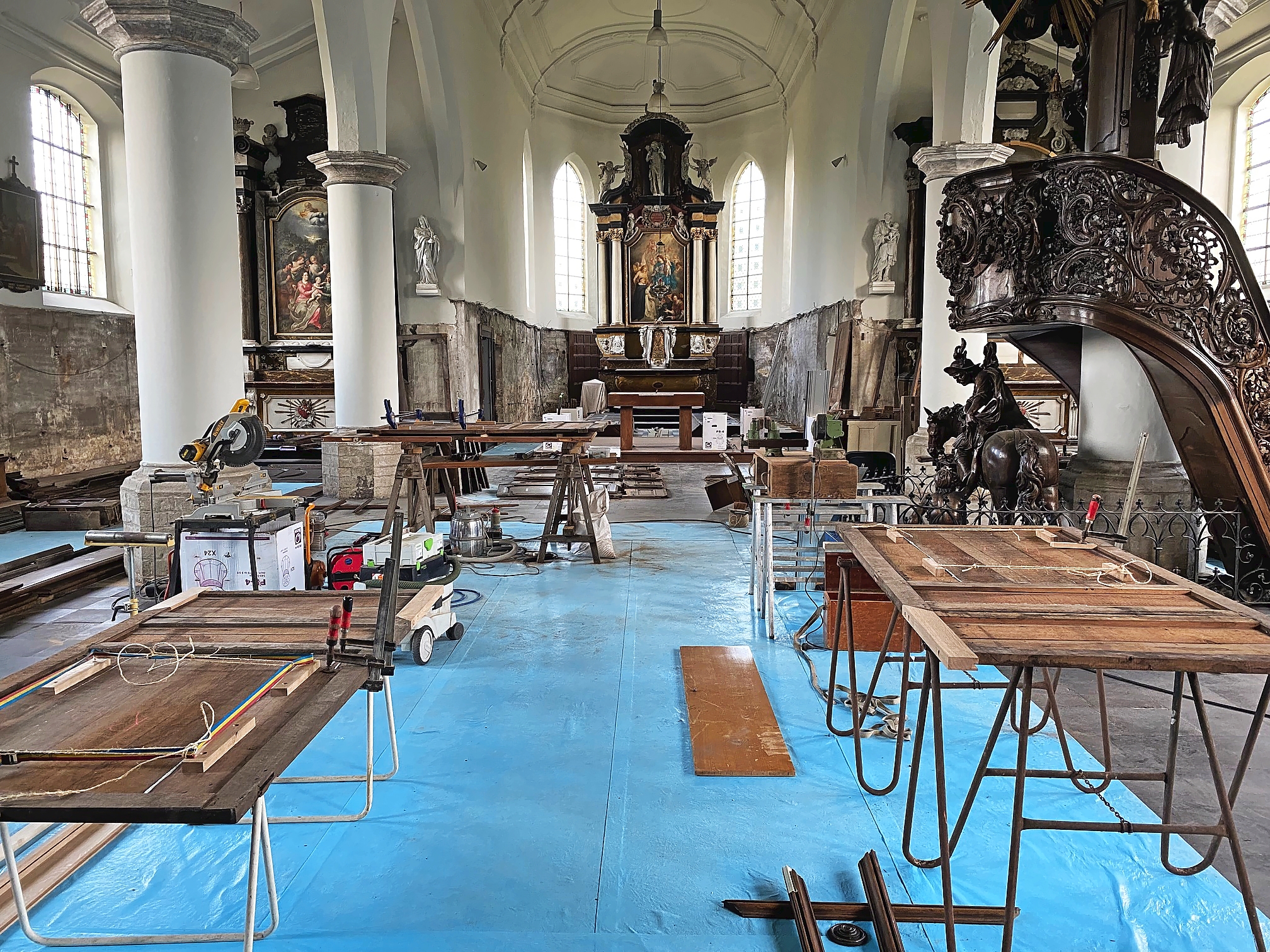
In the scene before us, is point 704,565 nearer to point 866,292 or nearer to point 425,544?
point 425,544

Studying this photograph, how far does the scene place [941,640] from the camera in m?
2.16

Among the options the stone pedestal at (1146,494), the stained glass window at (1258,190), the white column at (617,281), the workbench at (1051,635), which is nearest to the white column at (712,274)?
the white column at (617,281)

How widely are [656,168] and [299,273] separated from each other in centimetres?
976

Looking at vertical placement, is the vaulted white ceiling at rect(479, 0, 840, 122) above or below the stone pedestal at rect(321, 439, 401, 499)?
above

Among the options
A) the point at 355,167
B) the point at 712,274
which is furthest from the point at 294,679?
the point at 712,274

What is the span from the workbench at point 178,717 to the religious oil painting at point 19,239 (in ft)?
34.3

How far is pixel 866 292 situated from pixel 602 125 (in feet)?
42.5

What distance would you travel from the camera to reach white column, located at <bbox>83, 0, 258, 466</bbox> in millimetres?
6227

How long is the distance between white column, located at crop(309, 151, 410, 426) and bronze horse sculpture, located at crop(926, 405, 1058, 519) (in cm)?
716

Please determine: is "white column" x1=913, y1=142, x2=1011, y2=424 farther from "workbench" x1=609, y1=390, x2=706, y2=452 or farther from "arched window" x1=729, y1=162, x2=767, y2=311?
"arched window" x1=729, y1=162, x2=767, y2=311

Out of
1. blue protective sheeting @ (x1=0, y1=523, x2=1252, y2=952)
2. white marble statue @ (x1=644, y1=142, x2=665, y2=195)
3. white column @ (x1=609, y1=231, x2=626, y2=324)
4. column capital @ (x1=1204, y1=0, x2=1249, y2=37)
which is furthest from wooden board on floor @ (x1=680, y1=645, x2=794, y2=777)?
white marble statue @ (x1=644, y1=142, x2=665, y2=195)

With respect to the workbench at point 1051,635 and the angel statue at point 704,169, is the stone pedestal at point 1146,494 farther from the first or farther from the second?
the angel statue at point 704,169

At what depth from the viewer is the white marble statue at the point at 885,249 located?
44.6ft

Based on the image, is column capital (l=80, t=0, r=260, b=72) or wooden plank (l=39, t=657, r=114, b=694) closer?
wooden plank (l=39, t=657, r=114, b=694)
